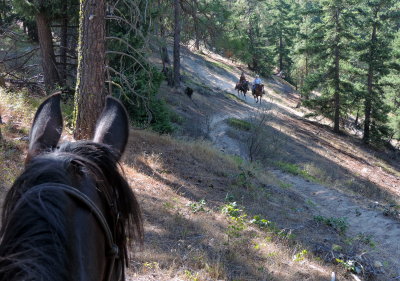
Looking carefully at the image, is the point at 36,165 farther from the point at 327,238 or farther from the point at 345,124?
the point at 345,124

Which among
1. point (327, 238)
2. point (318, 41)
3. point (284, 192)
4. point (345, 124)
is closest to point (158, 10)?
point (284, 192)

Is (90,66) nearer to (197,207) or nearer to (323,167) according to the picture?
(197,207)

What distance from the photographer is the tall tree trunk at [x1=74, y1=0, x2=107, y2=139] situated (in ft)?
24.3

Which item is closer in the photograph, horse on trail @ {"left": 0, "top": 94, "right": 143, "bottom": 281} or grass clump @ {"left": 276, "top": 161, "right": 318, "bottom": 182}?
horse on trail @ {"left": 0, "top": 94, "right": 143, "bottom": 281}

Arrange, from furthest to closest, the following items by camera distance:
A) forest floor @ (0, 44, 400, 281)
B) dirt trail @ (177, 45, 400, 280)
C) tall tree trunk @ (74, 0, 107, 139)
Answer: dirt trail @ (177, 45, 400, 280) → tall tree trunk @ (74, 0, 107, 139) → forest floor @ (0, 44, 400, 281)

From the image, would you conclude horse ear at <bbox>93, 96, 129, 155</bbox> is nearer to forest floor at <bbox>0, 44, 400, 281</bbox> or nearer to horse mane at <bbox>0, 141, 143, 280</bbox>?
horse mane at <bbox>0, 141, 143, 280</bbox>

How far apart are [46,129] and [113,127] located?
31cm

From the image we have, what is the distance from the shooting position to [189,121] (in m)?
19.6

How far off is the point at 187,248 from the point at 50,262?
504cm

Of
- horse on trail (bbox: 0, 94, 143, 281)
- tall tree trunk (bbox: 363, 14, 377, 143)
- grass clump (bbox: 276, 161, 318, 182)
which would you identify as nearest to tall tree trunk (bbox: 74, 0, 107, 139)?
horse on trail (bbox: 0, 94, 143, 281)

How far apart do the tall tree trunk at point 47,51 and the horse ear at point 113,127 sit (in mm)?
10410

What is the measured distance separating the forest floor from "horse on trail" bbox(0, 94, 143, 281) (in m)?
2.42

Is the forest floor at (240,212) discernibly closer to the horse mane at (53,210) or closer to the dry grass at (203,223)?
the dry grass at (203,223)

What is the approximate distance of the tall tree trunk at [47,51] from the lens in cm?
1148
